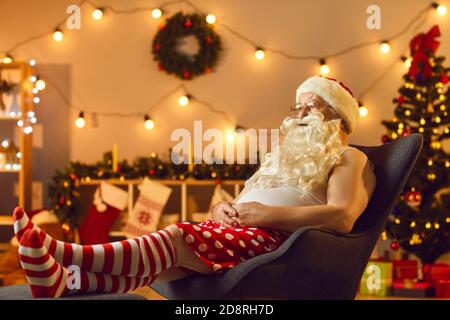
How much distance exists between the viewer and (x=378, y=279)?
182 inches

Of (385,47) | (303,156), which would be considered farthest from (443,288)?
(303,156)

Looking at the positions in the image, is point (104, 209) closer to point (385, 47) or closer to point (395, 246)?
point (395, 246)

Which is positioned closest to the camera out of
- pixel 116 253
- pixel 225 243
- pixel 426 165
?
pixel 116 253

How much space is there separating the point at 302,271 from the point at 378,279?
2.48 metres

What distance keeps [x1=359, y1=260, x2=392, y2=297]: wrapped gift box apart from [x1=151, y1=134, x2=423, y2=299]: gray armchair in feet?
7.08

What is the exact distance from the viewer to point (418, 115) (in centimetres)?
474

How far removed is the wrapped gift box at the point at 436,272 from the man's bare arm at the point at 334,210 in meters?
2.29

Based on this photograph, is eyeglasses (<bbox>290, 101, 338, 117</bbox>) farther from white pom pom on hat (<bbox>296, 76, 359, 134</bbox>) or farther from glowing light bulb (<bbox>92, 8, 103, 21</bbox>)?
glowing light bulb (<bbox>92, 8, 103, 21</bbox>)

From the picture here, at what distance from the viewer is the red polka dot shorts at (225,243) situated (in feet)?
7.73

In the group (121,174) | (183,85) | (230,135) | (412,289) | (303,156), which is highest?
(183,85)

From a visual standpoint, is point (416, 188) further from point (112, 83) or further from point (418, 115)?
point (112, 83)

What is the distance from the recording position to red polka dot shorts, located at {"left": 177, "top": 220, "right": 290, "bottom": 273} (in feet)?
7.73
